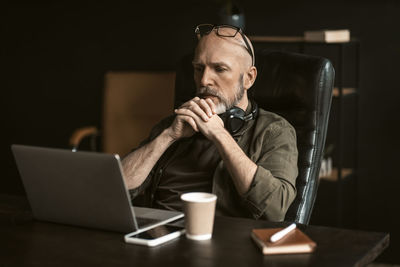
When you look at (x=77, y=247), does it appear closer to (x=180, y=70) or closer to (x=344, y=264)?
(x=344, y=264)

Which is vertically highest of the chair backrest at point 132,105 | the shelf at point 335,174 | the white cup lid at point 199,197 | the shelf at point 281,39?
the shelf at point 281,39

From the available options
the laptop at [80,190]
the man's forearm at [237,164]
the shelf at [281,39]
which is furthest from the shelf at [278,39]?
the laptop at [80,190]

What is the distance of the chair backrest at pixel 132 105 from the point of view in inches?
156

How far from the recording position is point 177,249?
4.50ft

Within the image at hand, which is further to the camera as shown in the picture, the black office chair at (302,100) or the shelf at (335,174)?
the shelf at (335,174)

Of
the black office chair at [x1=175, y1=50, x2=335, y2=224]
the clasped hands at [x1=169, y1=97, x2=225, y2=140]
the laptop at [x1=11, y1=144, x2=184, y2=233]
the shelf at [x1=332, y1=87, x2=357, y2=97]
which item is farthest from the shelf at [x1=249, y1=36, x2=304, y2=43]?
the laptop at [x1=11, y1=144, x2=184, y2=233]

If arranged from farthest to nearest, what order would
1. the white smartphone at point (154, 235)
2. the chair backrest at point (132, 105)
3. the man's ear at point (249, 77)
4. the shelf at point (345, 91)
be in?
the chair backrest at point (132, 105) → the shelf at point (345, 91) → the man's ear at point (249, 77) → the white smartphone at point (154, 235)

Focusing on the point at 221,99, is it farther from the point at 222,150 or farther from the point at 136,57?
the point at 136,57

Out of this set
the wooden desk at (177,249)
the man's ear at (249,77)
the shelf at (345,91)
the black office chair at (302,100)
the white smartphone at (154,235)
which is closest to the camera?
the wooden desk at (177,249)

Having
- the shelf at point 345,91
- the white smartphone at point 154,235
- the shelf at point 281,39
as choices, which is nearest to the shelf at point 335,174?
the shelf at point 345,91

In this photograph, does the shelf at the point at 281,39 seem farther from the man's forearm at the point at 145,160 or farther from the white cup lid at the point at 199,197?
the white cup lid at the point at 199,197

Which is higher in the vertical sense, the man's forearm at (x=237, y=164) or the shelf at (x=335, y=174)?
the man's forearm at (x=237, y=164)

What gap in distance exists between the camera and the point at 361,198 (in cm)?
381

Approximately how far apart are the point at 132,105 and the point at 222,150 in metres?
2.14
